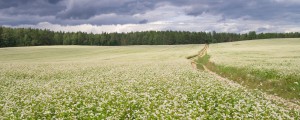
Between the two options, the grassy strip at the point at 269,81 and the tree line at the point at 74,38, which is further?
the tree line at the point at 74,38

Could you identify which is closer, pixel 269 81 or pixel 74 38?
pixel 269 81

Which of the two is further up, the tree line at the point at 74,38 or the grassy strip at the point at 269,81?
the tree line at the point at 74,38

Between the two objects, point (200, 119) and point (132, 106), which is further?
point (132, 106)

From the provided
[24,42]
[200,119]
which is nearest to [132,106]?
[200,119]

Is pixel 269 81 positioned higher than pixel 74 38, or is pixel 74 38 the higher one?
pixel 74 38

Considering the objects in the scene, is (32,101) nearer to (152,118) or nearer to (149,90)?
(149,90)

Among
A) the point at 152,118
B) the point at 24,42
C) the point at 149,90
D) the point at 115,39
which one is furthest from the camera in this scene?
the point at 115,39

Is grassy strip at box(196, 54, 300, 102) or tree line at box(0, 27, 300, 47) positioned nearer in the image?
grassy strip at box(196, 54, 300, 102)

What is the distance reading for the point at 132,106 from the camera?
12945 mm

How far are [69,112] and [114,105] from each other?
2043mm

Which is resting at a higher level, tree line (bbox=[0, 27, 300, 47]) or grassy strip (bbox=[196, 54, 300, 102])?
tree line (bbox=[0, 27, 300, 47])

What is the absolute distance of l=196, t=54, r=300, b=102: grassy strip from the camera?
65.9 feet

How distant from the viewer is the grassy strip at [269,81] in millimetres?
20077

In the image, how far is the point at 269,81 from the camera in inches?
921
